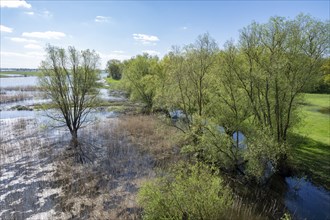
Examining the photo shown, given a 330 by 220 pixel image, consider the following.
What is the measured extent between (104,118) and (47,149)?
15.9 meters

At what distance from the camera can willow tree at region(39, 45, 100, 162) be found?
1179 inches

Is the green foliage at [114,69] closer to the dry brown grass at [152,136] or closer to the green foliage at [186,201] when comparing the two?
the dry brown grass at [152,136]

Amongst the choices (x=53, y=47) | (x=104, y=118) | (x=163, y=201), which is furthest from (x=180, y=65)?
(x=104, y=118)

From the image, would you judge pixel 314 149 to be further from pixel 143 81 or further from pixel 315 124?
pixel 143 81

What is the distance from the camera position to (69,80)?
30688mm

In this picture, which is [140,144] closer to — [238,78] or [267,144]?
[238,78]

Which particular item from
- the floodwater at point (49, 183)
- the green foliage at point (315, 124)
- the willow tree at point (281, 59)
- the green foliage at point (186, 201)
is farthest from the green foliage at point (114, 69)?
the green foliage at point (186, 201)

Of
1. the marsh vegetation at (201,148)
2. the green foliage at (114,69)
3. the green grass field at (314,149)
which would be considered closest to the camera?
the marsh vegetation at (201,148)

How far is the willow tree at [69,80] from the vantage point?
A: 2995cm

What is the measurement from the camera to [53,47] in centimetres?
2962

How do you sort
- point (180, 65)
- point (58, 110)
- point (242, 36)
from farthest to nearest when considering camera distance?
point (58, 110)
point (180, 65)
point (242, 36)

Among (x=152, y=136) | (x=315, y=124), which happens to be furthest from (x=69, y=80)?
(x=315, y=124)

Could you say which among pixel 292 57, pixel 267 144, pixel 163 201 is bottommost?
pixel 163 201

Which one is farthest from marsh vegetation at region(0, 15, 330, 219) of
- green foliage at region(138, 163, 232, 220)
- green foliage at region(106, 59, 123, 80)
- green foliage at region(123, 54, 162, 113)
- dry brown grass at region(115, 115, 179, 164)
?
green foliage at region(106, 59, 123, 80)
